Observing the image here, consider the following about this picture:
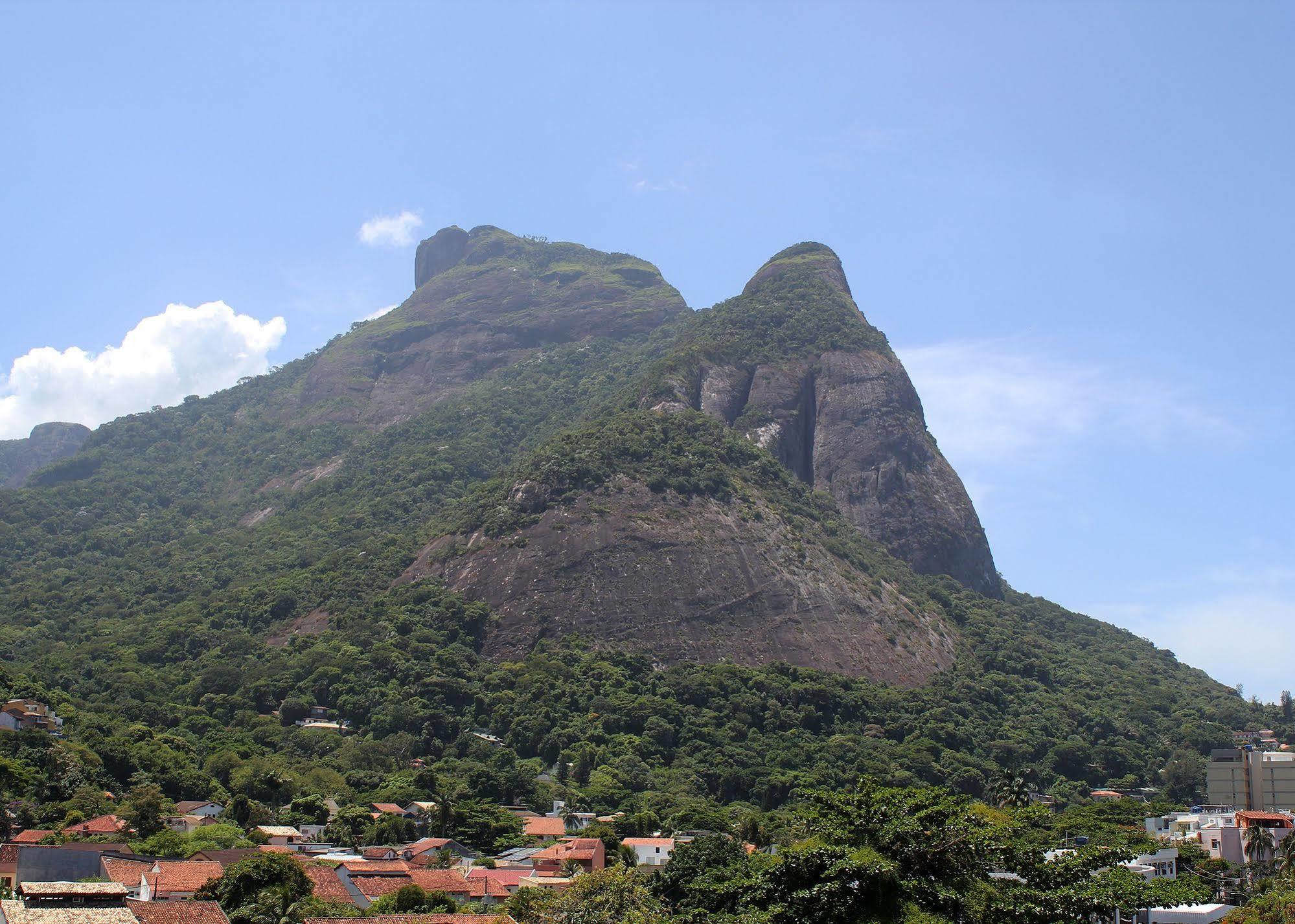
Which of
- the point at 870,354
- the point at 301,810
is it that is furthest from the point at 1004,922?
the point at 870,354

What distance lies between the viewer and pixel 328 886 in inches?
2062

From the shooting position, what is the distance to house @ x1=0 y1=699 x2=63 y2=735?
76.8 meters

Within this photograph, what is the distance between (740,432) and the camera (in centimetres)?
15000

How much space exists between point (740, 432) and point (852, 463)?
45.3 ft

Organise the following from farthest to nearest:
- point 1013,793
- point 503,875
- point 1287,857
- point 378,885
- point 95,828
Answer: point 1013,793
point 503,875
point 95,828
point 378,885
point 1287,857

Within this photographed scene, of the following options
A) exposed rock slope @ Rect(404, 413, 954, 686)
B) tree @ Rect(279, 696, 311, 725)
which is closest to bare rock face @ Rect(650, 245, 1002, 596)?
exposed rock slope @ Rect(404, 413, 954, 686)

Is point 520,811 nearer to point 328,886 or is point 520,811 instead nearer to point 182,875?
point 328,886

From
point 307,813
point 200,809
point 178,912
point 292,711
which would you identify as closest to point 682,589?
point 292,711

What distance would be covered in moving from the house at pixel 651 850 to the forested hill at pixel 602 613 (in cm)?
744

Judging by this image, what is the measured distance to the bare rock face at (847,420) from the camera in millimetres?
148000

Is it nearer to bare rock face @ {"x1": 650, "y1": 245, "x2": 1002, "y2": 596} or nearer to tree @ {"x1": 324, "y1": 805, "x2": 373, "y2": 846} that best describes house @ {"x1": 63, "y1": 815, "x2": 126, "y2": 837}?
tree @ {"x1": 324, "y1": 805, "x2": 373, "y2": 846}

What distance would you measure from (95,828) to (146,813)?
3703 mm

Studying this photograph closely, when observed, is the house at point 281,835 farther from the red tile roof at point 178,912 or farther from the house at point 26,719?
the red tile roof at point 178,912

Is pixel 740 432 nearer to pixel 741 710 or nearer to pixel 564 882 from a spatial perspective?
pixel 741 710
